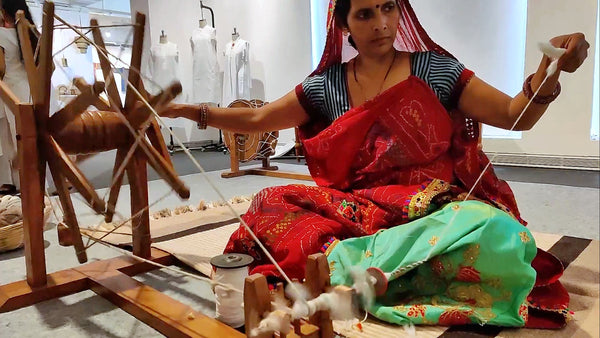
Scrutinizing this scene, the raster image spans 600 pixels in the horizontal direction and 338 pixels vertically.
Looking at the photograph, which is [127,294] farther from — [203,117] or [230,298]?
[203,117]

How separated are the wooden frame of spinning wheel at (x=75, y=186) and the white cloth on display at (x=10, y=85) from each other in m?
1.37

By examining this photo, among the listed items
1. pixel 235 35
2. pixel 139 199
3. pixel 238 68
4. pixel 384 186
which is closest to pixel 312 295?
pixel 384 186

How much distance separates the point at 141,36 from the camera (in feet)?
3.62

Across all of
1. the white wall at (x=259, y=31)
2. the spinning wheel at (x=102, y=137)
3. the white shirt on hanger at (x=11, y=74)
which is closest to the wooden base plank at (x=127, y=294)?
the spinning wheel at (x=102, y=137)

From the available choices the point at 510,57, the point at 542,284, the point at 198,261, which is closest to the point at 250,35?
the point at 510,57

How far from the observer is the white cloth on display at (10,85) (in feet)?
7.88

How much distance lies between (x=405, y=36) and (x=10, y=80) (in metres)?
2.17

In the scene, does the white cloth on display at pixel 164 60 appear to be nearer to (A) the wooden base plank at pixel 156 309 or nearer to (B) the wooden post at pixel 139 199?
(B) the wooden post at pixel 139 199

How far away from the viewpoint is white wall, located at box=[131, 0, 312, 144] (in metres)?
4.46

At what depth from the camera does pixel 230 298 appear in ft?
2.86

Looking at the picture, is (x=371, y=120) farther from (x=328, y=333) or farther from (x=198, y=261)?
(x=198, y=261)

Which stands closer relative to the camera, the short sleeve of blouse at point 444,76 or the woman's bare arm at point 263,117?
the short sleeve of blouse at point 444,76

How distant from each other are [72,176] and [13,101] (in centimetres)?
28

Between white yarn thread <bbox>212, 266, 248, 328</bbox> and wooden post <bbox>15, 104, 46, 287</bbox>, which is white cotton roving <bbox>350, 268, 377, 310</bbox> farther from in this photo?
wooden post <bbox>15, 104, 46, 287</bbox>
